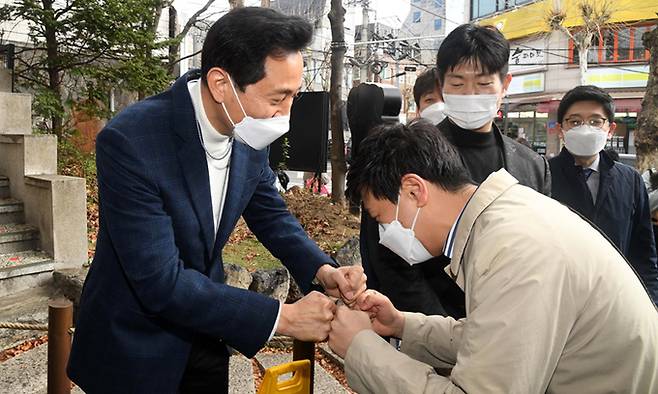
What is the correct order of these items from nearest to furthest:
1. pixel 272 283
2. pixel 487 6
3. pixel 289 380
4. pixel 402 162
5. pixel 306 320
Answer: pixel 402 162
pixel 306 320
pixel 289 380
pixel 272 283
pixel 487 6

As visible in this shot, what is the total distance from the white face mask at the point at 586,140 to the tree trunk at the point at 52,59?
665 cm

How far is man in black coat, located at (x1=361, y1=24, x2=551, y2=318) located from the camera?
2.64 metres

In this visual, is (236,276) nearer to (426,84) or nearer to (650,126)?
(426,84)

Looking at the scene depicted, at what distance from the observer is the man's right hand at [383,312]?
84.4 inches

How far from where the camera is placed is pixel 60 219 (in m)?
5.12

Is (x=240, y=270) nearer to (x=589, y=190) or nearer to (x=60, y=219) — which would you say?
(x=60, y=219)

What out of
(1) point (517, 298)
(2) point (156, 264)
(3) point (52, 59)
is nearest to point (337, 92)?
(3) point (52, 59)

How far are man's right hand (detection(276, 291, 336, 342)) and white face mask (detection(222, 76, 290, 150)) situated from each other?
59cm

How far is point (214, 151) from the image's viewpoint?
1896 mm

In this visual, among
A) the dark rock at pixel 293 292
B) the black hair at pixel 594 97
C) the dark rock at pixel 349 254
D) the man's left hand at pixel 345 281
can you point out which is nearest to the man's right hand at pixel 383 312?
the man's left hand at pixel 345 281

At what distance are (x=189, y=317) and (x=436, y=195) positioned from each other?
2.79 feet

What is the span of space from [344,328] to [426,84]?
2198 millimetres

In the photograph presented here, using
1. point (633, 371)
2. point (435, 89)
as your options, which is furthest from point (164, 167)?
point (435, 89)

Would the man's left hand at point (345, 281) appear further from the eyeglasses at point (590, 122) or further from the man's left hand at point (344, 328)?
the eyeglasses at point (590, 122)
